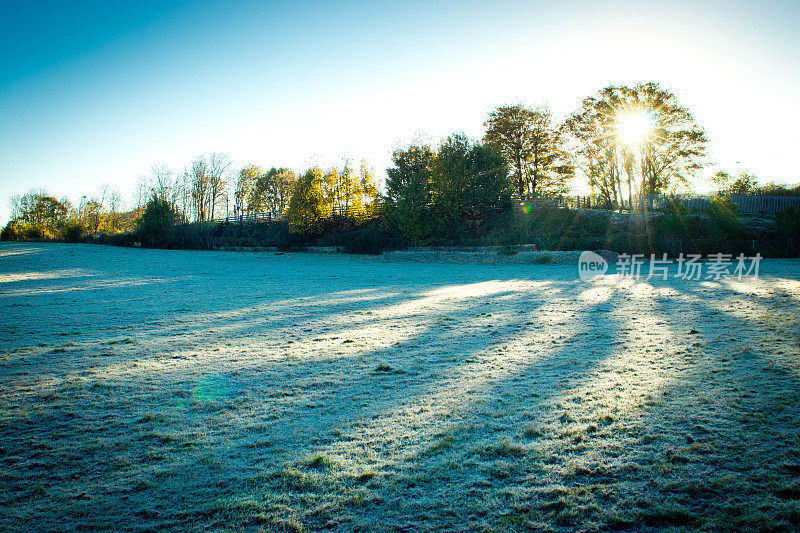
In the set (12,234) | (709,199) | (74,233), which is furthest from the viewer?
(12,234)

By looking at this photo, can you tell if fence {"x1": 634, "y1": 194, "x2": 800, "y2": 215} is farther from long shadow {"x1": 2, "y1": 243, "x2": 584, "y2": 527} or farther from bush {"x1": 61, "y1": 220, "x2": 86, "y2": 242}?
bush {"x1": 61, "y1": 220, "x2": 86, "y2": 242}

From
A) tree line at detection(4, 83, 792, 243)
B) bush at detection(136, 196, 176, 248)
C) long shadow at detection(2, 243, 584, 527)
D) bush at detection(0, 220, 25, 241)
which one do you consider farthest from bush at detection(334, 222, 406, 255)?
bush at detection(0, 220, 25, 241)

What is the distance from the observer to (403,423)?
9.09 feet

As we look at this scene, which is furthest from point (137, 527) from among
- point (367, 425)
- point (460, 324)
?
point (460, 324)

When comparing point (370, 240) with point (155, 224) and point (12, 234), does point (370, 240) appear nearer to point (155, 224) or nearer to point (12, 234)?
point (155, 224)

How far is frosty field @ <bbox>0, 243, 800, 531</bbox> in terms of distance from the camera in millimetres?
1912

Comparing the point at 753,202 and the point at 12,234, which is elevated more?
the point at 753,202

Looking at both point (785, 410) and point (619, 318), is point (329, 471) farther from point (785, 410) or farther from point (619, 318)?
point (619, 318)

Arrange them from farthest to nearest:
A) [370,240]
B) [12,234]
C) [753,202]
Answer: [12,234] → [370,240] → [753,202]

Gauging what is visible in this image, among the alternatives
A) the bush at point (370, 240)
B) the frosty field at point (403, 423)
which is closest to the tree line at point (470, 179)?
the bush at point (370, 240)

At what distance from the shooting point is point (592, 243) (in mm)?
18078

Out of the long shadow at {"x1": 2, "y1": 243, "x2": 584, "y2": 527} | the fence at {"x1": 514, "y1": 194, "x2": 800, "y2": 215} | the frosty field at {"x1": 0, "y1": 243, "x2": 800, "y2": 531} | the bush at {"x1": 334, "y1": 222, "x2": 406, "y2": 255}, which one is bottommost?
the long shadow at {"x1": 2, "y1": 243, "x2": 584, "y2": 527}

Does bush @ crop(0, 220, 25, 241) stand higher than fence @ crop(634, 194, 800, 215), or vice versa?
fence @ crop(634, 194, 800, 215)

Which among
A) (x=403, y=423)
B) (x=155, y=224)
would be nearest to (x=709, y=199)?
(x=403, y=423)
